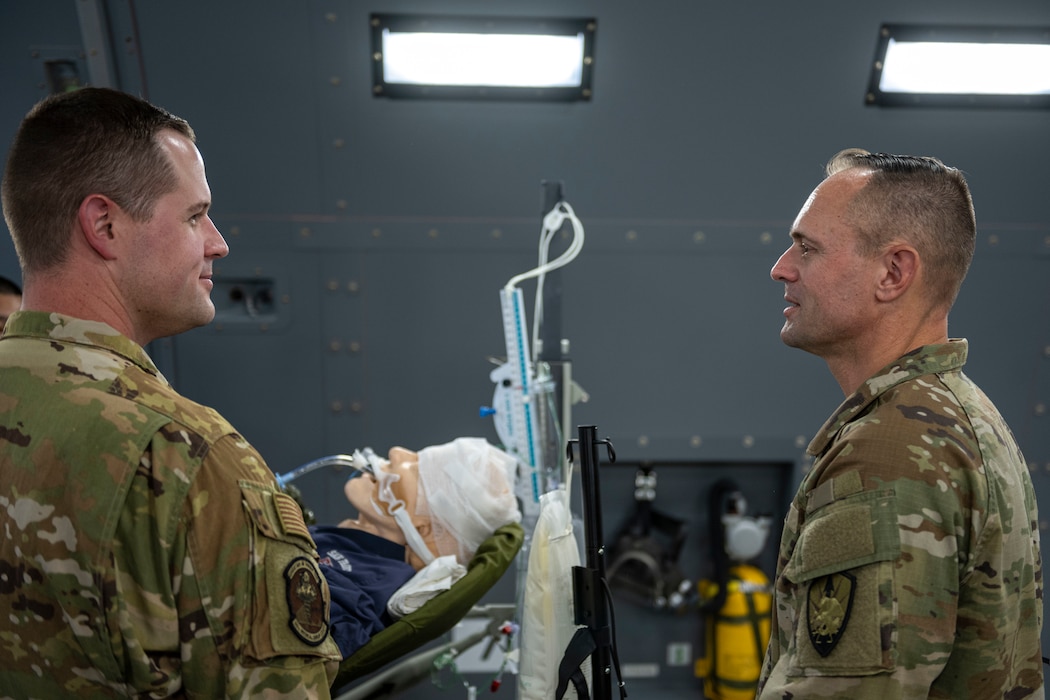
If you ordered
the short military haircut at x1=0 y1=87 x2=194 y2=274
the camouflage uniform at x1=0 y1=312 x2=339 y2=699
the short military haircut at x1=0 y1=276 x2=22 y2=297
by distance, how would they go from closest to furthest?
the camouflage uniform at x1=0 y1=312 x2=339 y2=699
the short military haircut at x1=0 y1=87 x2=194 y2=274
the short military haircut at x1=0 y1=276 x2=22 y2=297

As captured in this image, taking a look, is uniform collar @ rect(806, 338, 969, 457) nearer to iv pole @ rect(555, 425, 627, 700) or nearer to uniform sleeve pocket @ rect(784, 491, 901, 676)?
uniform sleeve pocket @ rect(784, 491, 901, 676)

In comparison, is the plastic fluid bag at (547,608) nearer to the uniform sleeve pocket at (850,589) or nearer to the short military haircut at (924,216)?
the uniform sleeve pocket at (850,589)

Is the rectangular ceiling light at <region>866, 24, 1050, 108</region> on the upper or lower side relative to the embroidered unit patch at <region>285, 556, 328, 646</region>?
upper

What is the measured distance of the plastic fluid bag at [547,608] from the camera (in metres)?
2.04

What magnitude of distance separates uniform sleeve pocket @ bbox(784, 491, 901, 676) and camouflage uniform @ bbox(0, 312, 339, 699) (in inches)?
31.2

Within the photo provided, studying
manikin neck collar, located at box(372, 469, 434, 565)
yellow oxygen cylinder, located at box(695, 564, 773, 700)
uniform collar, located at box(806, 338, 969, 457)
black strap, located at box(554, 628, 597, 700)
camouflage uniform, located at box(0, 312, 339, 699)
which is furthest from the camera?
yellow oxygen cylinder, located at box(695, 564, 773, 700)

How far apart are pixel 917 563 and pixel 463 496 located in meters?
1.35

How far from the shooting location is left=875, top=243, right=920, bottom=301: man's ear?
150cm

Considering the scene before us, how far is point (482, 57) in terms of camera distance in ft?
9.43

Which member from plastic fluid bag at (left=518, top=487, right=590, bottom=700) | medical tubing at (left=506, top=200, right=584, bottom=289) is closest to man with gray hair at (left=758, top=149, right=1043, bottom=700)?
plastic fluid bag at (left=518, top=487, right=590, bottom=700)

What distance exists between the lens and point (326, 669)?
4.75 feet

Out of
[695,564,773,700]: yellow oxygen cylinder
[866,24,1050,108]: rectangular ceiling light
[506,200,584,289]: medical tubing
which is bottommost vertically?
[695,564,773,700]: yellow oxygen cylinder

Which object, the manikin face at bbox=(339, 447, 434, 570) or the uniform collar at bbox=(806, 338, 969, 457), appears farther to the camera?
the manikin face at bbox=(339, 447, 434, 570)

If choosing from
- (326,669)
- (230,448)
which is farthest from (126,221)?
(326,669)
